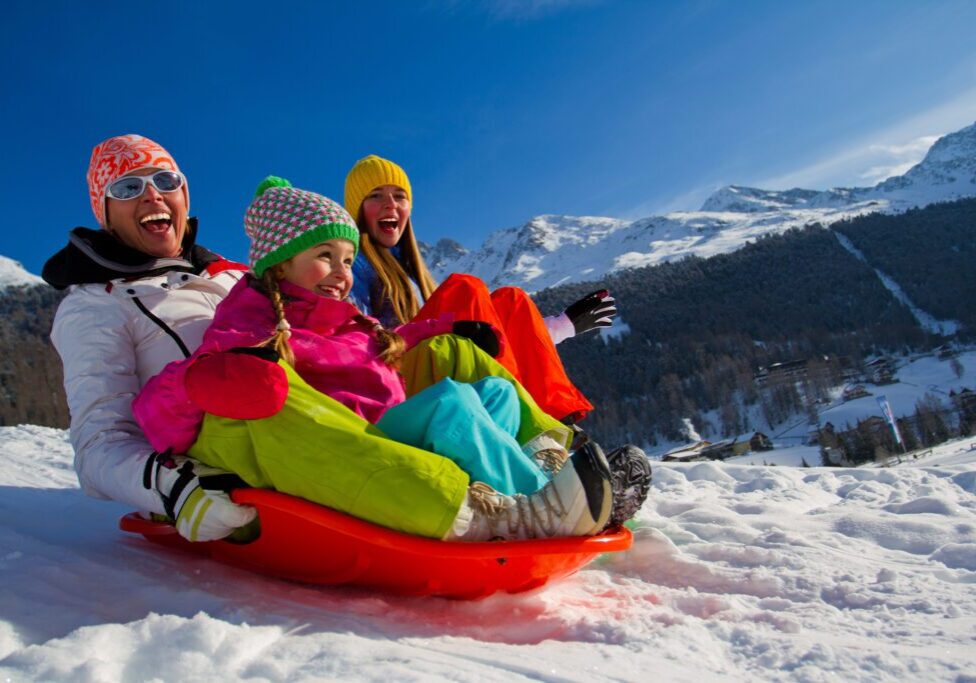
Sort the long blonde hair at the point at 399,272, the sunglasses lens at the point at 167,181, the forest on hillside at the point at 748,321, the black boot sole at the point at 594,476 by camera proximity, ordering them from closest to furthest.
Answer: the black boot sole at the point at 594,476 < the sunglasses lens at the point at 167,181 < the long blonde hair at the point at 399,272 < the forest on hillside at the point at 748,321

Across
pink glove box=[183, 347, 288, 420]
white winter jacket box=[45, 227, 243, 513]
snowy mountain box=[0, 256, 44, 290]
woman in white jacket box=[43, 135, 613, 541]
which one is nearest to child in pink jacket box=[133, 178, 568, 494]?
pink glove box=[183, 347, 288, 420]

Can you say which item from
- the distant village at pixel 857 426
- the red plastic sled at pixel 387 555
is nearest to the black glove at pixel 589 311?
the red plastic sled at pixel 387 555

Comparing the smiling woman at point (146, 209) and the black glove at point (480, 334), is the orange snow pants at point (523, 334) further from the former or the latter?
the smiling woman at point (146, 209)

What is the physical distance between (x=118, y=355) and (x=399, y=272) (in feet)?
4.99

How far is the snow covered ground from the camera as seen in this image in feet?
3.94

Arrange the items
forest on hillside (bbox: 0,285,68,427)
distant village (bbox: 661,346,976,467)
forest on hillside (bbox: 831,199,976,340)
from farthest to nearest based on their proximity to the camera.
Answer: forest on hillside (bbox: 831,199,976,340), distant village (bbox: 661,346,976,467), forest on hillside (bbox: 0,285,68,427)

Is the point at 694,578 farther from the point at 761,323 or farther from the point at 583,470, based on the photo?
the point at 761,323

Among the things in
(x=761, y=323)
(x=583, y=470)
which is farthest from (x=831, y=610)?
(x=761, y=323)

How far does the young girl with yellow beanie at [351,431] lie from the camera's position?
1450mm

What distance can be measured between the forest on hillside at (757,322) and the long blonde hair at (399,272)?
6332 centimetres

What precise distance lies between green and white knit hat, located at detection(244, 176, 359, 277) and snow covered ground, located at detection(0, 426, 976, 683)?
954mm

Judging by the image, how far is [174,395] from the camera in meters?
1.62

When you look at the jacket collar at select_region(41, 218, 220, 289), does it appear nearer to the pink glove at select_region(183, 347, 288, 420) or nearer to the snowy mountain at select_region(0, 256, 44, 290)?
the pink glove at select_region(183, 347, 288, 420)

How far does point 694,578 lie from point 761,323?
9111 cm
